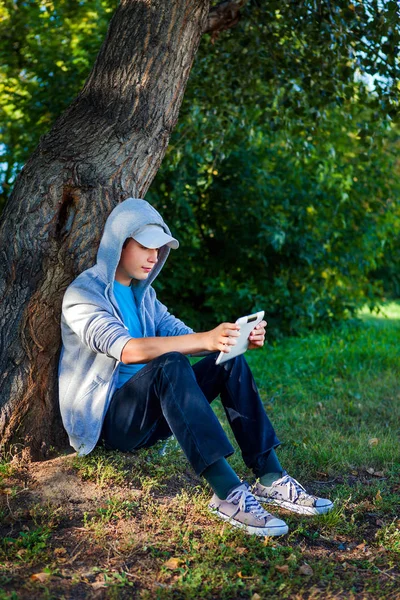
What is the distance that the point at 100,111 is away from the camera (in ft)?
13.0

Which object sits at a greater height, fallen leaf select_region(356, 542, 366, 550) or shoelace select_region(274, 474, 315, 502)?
shoelace select_region(274, 474, 315, 502)

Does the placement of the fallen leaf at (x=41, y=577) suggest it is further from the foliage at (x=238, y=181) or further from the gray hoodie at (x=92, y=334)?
the foliage at (x=238, y=181)

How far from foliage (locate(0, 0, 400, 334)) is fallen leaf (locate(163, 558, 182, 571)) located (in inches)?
199

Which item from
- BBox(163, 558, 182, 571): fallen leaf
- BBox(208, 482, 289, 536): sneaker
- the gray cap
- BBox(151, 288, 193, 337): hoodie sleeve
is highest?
the gray cap

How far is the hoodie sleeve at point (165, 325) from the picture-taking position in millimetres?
4020

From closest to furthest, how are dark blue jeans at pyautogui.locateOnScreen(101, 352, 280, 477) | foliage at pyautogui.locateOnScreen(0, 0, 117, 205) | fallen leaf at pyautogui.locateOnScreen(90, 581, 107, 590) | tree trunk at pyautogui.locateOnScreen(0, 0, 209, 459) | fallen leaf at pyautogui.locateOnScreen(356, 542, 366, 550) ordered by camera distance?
1. fallen leaf at pyautogui.locateOnScreen(90, 581, 107, 590)
2. dark blue jeans at pyautogui.locateOnScreen(101, 352, 280, 477)
3. fallen leaf at pyautogui.locateOnScreen(356, 542, 366, 550)
4. tree trunk at pyautogui.locateOnScreen(0, 0, 209, 459)
5. foliage at pyautogui.locateOnScreen(0, 0, 117, 205)

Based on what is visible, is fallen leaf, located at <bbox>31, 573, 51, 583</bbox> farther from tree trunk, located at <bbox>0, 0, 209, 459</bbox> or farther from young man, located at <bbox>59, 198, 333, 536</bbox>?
tree trunk, located at <bbox>0, 0, 209, 459</bbox>

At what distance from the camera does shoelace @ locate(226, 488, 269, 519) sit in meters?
3.16

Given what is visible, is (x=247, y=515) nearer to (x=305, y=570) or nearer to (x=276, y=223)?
(x=305, y=570)

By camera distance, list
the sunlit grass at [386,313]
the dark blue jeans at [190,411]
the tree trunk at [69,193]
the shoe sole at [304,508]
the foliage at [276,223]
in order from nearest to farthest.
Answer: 1. the dark blue jeans at [190,411]
2. the shoe sole at [304,508]
3. the tree trunk at [69,193]
4. the foliage at [276,223]
5. the sunlit grass at [386,313]

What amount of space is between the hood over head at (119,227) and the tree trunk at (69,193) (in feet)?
0.47

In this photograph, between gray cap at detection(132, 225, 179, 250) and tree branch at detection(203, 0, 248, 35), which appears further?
tree branch at detection(203, 0, 248, 35)

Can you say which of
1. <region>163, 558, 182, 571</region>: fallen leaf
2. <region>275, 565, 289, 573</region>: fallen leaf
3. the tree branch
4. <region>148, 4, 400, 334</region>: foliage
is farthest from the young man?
<region>148, 4, 400, 334</region>: foliage

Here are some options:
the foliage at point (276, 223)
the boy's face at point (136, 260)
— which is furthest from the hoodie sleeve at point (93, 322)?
the foliage at point (276, 223)
